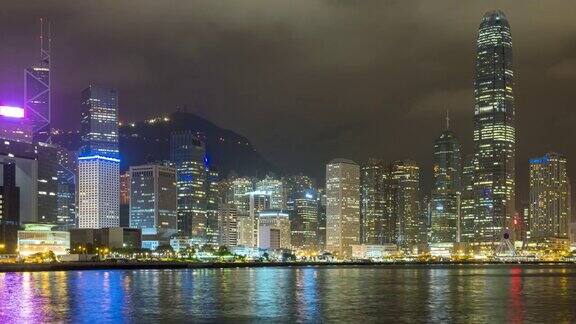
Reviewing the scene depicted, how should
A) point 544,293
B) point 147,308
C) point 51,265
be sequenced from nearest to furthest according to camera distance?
point 147,308
point 544,293
point 51,265

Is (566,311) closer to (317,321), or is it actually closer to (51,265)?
(317,321)

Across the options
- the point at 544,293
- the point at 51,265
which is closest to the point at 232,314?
the point at 544,293

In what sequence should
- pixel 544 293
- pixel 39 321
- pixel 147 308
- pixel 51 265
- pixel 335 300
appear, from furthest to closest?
pixel 51 265 < pixel 544 293 < pixel 335 300 < pixel 147 308 < pixel 39 321

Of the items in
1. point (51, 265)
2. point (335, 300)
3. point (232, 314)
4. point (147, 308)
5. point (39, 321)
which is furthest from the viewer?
point (51, 265)

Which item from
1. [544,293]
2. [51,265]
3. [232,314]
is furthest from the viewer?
[51,265]

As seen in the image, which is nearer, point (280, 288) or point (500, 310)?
point (500, 310)

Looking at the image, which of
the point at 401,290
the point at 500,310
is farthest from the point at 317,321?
the point at 401,290

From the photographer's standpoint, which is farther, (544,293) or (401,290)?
(401,290)

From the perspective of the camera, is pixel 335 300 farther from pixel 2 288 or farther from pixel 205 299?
pixel 2 288

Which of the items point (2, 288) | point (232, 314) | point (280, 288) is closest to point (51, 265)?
point (2, 288)
